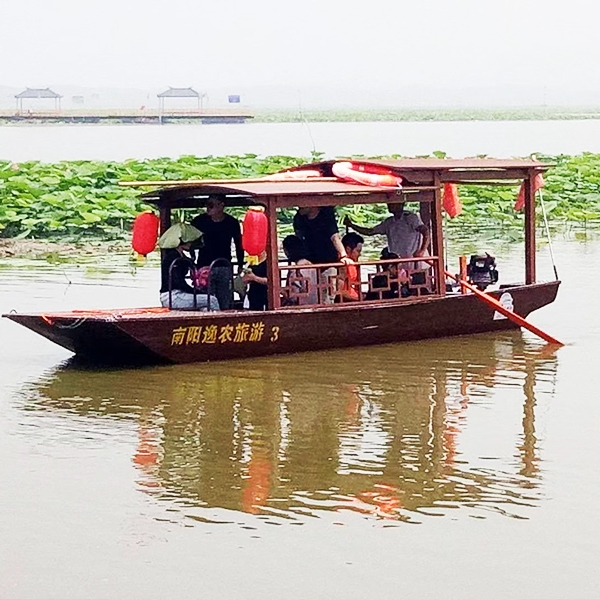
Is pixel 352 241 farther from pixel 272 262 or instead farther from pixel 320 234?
pixel 272 262

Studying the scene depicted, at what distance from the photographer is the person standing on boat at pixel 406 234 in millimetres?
12039

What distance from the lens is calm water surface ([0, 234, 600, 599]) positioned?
6.34 metres

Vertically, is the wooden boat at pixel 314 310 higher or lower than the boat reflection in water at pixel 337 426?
higher

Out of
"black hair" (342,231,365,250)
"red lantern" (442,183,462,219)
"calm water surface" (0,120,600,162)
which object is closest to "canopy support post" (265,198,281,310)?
"black hair" (342,231,365,250)

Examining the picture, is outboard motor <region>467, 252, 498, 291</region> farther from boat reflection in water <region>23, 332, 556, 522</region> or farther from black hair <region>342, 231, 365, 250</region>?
black hair <region>342, 231, 365, 250</region>

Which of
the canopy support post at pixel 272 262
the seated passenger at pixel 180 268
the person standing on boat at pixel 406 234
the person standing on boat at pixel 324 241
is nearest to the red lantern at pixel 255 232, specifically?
the canopy support post at pixel 272 262

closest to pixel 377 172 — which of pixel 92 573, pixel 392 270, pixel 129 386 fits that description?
pixel 392 270

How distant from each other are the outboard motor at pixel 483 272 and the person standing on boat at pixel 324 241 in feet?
5.40

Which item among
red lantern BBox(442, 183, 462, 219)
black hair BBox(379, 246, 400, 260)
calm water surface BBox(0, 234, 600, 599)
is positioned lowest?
calm water surface BBox(0, 234, 600, 599)

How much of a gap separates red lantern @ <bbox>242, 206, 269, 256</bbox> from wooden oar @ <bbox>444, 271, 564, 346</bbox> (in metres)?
2.13

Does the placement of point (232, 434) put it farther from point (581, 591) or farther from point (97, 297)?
point (97, 297)

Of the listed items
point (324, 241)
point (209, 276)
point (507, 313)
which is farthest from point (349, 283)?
point (507, 313)

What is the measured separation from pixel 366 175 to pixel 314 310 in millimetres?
1176

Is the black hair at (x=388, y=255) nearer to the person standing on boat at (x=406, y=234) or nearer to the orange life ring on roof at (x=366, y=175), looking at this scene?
the person standing on boat at (x=406, y=234)
